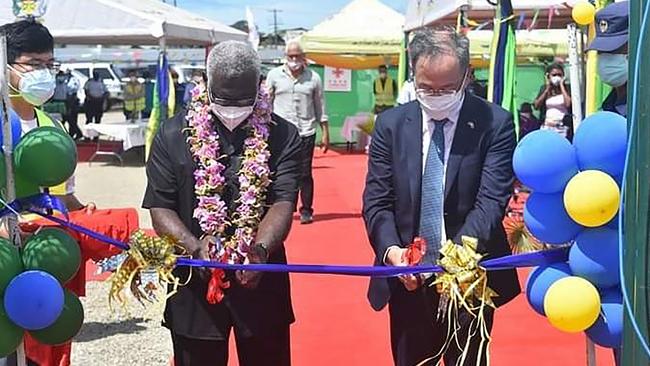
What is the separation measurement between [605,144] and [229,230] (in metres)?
1.40

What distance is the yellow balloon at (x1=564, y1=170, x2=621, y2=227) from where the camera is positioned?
243 centimetres

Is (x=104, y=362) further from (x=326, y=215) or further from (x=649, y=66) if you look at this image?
(x=326, y=215)

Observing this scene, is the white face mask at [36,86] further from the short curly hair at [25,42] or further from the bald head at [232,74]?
the bald head at [232,74]

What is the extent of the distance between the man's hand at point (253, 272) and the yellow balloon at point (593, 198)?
1.12 m

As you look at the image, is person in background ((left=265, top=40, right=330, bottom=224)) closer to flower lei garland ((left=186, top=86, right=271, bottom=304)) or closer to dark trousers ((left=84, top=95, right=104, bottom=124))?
flower lei garland ((left=186, top=86, right=271, bottom=304))

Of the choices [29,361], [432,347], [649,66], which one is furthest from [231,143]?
[649,66]

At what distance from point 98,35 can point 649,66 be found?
1290 cm

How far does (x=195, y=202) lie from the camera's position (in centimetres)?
316

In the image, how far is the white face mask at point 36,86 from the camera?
10.9 feet

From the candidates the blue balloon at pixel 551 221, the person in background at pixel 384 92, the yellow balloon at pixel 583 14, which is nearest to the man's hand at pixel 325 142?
the person in background at pixel 384 92

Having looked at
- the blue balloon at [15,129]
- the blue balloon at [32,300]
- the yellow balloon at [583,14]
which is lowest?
the blue balloon at [32,300]

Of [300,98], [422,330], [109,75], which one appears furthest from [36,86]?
[109,75]

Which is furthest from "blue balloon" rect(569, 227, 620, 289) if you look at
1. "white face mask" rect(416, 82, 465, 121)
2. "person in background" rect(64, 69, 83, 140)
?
"person in background" rect(64, 69, 83, 140)

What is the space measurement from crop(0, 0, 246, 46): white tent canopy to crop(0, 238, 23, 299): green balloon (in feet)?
33.1
